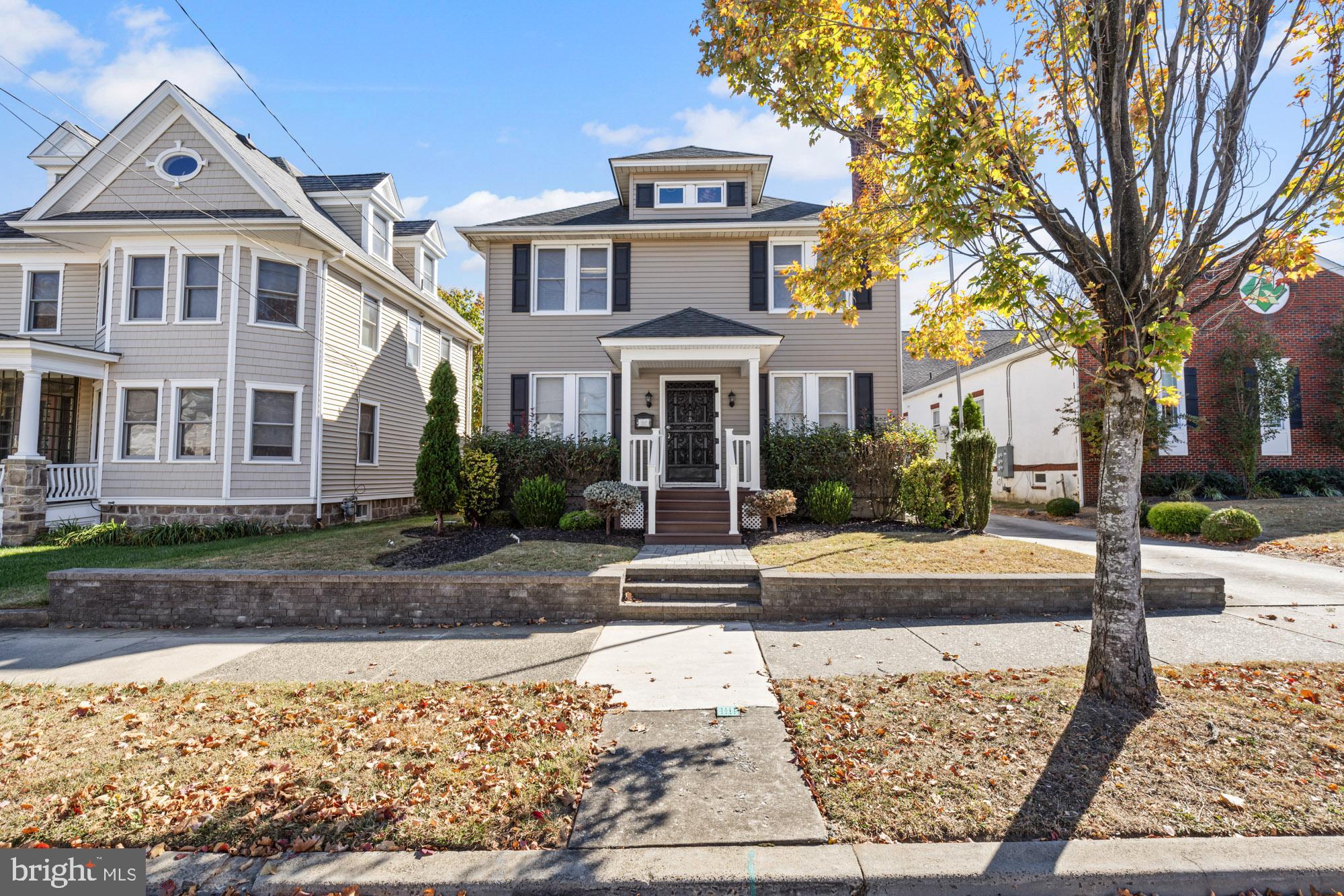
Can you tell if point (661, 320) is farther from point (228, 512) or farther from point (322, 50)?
point (228, 512)

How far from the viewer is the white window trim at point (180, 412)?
12.3 meters

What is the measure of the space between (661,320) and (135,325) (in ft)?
34.4

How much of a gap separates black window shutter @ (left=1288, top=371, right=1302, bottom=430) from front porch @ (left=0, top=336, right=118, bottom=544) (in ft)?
87.8

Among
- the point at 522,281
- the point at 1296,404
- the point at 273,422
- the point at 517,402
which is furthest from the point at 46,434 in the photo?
the point at 1296,404

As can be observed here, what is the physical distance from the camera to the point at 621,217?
14758mm

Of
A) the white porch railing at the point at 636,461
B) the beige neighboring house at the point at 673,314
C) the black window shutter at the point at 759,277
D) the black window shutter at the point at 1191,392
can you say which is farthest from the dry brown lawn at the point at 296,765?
the black window shutter at the point at 1191,392

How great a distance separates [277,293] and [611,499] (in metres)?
8.38

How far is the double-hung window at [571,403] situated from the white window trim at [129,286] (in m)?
7.30

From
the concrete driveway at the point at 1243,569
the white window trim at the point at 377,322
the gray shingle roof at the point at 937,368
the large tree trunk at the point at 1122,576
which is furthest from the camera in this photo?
the gray shingle roof at the point at 937,368

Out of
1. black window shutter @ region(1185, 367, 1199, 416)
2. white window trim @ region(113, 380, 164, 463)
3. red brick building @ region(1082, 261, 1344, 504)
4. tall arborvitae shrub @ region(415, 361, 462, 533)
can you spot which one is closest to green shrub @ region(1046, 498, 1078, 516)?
red brick building @ region(1082, 261, 1344, 504)

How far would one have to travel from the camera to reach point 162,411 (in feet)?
40.6

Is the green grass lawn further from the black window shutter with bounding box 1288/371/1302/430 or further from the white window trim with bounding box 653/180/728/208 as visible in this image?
the black window shutter with bounding box 1288/371/1302/430

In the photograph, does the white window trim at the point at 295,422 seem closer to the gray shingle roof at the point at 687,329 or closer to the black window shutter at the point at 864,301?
the gray shingle roof at the point at 687,329

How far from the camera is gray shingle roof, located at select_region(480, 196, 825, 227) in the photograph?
45.9 ft
